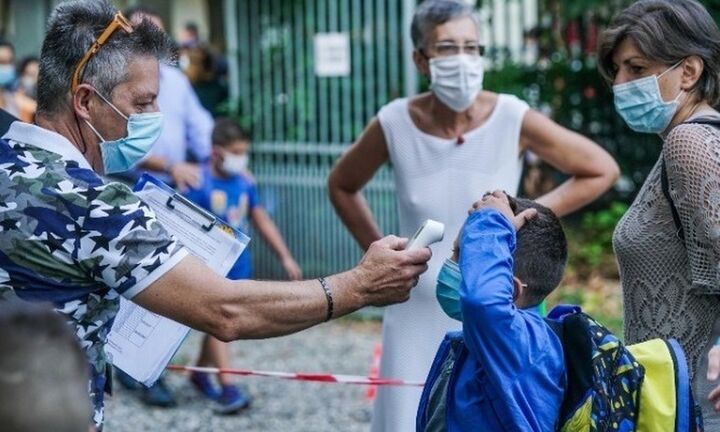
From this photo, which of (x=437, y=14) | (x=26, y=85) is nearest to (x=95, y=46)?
(x=437, y=14)

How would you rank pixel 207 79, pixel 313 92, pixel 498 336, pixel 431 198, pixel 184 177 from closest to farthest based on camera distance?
pixel 498 336 < pixel 431 198 < pixel 184 177 < pixel 313 92 < pixel 207 79

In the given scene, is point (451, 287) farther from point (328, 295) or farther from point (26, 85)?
point (26, 85)

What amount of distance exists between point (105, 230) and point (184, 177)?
4.57 m

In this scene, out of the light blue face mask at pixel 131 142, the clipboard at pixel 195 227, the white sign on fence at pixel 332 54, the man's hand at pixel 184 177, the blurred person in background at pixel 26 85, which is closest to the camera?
the light blue face mask at pixel 131 142

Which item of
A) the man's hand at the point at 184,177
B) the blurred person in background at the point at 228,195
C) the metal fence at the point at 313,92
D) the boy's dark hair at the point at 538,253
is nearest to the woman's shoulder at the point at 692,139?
the boy's dark hair at the point at 538,253

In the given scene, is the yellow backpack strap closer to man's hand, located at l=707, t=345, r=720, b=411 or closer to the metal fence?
man's hand, located at l=707, t=345, r=720, b=411

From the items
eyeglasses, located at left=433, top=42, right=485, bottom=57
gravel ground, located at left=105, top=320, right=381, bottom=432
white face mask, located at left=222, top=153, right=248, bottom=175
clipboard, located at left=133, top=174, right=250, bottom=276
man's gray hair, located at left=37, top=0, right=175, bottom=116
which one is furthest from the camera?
white face mask, located at left=222, top=153, right=248, bottom=175

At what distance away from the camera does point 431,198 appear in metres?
4.77

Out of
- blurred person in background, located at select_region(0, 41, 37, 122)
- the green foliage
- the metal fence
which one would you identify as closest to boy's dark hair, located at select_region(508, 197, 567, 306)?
the metal fence

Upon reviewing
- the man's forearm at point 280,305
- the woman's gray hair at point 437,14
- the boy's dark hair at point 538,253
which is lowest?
the man's forearm at point 280,305

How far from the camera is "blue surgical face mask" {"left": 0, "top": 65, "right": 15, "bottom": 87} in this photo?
10445mm

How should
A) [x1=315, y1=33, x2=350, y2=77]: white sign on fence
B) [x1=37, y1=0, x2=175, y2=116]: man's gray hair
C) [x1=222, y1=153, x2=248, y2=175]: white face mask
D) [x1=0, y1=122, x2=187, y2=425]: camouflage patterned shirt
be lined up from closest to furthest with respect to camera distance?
[x1=0, y1=122, x2=187, y2=425]: camouflage patterned shirt → [x1=37, y1=0, x2=175, y2=116]: man's gray hair → [x1=222, y1=153, x2=248, y2=175]: white face mask → [x1=315, y1=33, x2=350, y2=77]: white sign on fence

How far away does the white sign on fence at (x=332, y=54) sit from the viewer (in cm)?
998

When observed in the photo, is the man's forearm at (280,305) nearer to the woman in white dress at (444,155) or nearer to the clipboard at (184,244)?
the clipboard at (184,244)
